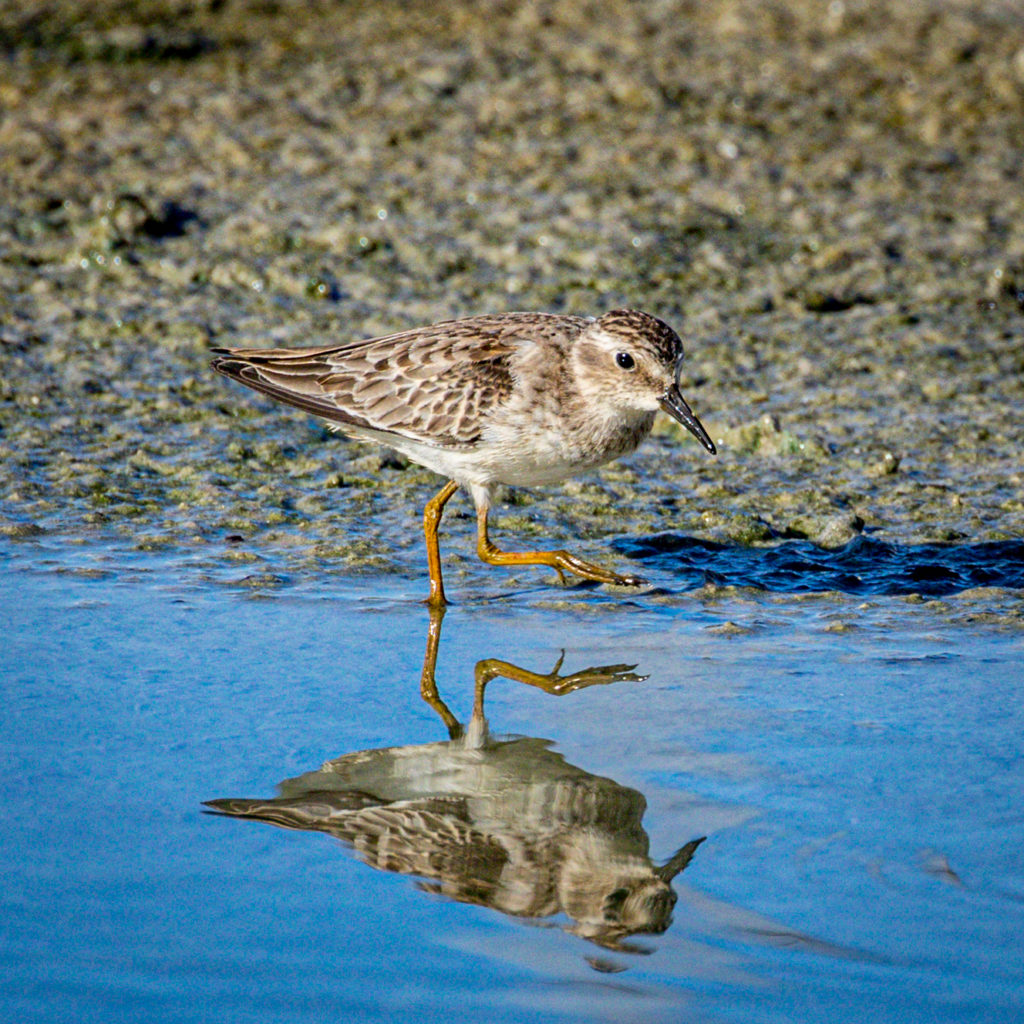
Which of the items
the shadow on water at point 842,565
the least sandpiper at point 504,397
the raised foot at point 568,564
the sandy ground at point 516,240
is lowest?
the raised foot at point 568,564

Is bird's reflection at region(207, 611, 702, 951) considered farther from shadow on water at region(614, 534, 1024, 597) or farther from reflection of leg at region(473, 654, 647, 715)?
shadow on water at region(614, 534, 1024, 597)

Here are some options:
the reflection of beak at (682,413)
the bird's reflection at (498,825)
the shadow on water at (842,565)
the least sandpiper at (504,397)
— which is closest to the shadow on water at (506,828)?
the bird's reflection at (498,825)

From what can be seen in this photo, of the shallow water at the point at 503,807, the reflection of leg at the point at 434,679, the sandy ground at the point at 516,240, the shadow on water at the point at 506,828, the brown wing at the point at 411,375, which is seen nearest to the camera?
the shallow water at the point at 503,807

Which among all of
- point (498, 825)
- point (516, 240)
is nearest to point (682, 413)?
point (498, 825)

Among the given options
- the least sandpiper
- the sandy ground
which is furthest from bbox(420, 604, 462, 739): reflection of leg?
the sandy ground

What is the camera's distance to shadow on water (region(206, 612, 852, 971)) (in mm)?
4219

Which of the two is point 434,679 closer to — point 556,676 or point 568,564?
point 556,676

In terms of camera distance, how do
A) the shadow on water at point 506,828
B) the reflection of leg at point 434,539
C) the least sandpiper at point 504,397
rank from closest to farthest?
the shadow on water at point 506,828 → the reflection of leg at point 434,539 → the least sandpiper at point 504,397

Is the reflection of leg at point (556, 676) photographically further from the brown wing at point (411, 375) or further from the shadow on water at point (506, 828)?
the brown wing at point (411, 375)

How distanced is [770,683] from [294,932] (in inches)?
95.0

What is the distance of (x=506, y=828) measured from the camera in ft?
15.5

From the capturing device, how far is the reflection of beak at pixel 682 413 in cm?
690

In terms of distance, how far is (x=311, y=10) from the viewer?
13570 millimetres

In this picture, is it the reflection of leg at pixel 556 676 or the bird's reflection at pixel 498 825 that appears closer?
the bird's reflection at pixel 498 825
